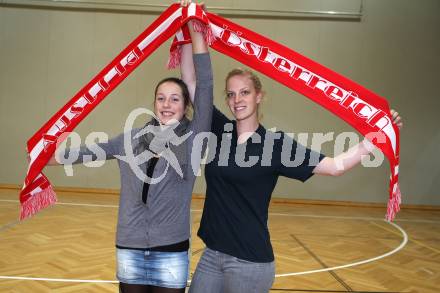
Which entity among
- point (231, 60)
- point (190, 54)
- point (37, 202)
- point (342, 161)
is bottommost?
point (37, 202)

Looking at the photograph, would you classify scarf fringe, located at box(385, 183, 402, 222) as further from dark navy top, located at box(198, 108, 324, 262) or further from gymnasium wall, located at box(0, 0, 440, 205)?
gymnasium wall, located at box(0, 0, 440, 205)

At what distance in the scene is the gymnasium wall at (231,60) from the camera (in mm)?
9062

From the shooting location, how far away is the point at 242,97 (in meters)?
1.92

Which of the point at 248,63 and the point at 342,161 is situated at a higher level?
the point at 248,63

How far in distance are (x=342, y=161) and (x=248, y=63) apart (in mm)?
845

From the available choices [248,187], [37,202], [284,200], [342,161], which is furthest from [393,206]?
[284,200]

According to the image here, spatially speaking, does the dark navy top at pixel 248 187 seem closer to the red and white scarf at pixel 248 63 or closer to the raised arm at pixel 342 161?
the raised arm at pixel 342 161

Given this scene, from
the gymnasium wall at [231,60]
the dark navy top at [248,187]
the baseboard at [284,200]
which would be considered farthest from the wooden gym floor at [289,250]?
the dark navy top at [248,187]

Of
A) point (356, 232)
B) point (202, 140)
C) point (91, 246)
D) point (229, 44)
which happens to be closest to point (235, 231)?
point (202, 140)

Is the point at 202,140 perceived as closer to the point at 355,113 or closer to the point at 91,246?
the point at 355,113

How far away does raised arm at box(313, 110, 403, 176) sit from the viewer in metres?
1.91

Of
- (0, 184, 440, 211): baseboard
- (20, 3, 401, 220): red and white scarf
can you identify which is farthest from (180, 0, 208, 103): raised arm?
(0, 184, 440, 211): baseboard

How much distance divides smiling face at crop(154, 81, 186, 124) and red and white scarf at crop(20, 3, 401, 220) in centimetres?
44

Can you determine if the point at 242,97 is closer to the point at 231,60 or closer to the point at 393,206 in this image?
the point at 393,206
